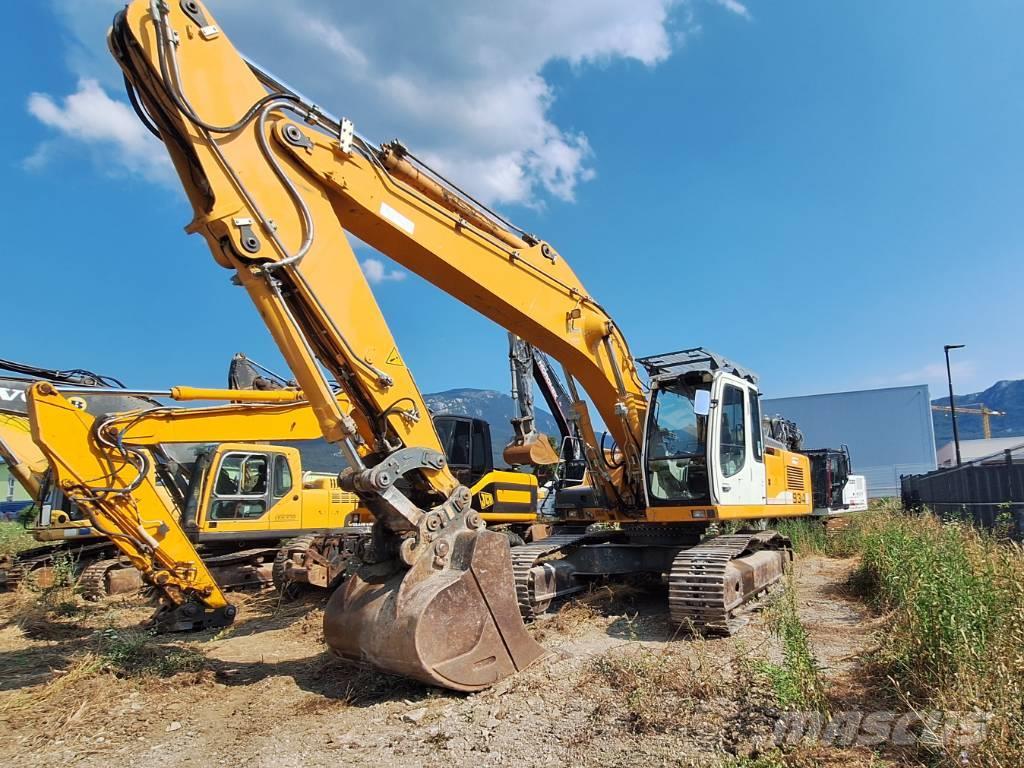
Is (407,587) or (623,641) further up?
(407,587)

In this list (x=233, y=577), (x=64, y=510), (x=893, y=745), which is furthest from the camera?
(x=64, y=510)

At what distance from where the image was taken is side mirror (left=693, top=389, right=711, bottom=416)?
7.16 meters

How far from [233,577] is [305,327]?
22.9ft

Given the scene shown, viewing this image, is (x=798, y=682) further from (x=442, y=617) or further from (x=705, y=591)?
(x=705, y=591)

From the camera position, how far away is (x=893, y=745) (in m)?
3.34

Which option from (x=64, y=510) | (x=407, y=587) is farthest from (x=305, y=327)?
(x=64, y=510)

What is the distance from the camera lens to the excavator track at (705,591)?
599cm

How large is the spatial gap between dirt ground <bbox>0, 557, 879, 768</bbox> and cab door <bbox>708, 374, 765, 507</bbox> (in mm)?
1421

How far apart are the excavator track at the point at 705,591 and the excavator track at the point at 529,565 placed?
4.41 ft

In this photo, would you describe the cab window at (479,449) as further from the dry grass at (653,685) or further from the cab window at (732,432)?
the dry grass at (653,685)

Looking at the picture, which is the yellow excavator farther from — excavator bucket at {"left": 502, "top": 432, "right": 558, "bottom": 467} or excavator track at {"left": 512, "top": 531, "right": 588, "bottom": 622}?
excavator bucket at {"left": 502, "top": 432, "right": 558, "bottom": 467}

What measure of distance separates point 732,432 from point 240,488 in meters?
7.42

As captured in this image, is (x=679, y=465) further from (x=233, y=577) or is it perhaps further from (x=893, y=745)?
(x=233, y=577)

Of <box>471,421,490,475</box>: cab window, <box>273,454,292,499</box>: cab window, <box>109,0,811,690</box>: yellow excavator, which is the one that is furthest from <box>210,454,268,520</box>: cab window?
<box>109,0,811,690</box>: yellow excavator
